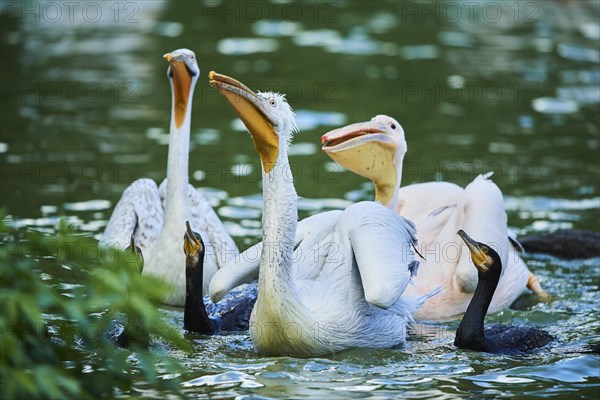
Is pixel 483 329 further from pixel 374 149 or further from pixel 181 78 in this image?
pixel 181 78

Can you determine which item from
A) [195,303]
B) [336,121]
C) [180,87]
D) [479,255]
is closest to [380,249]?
[479,255]

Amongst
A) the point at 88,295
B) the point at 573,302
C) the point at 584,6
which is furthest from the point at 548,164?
the point at 584,6

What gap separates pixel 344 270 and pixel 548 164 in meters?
5.07

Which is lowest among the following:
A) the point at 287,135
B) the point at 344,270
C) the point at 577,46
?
the point at 344,270

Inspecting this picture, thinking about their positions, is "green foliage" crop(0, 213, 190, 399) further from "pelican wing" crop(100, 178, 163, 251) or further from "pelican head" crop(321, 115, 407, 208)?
"pelican wing" crop(100, 178, 163, 251)

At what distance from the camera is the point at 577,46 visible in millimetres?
15398

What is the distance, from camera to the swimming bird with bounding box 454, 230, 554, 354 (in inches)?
241

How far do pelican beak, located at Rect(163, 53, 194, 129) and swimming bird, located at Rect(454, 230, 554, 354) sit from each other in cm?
211

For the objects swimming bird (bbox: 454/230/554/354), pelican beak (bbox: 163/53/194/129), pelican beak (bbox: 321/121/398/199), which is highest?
pelican beak (bbox: 163/53/194/129)

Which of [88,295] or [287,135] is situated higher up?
[287,135]

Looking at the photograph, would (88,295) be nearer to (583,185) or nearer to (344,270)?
(344,270)

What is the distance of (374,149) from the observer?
7.08 metres

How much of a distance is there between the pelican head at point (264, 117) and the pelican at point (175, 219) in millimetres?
1635


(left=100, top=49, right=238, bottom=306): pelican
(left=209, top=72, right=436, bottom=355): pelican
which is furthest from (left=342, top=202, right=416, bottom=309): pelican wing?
(left=100, top=49, right=238, bottom=306): pelican
